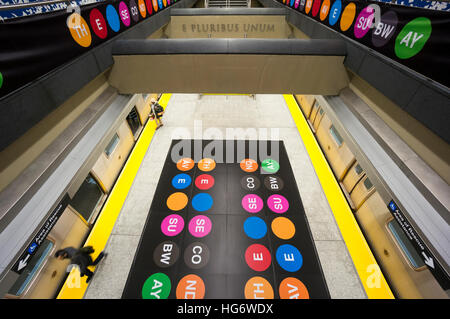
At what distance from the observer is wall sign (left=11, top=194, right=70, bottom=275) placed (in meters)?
1.82

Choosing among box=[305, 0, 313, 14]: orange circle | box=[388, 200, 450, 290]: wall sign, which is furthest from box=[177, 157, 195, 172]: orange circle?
box=[305, 0, 313, 14]: orange circle

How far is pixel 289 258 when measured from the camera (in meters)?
3.21

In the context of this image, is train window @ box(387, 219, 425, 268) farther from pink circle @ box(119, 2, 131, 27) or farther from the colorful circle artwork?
pink circle @ box(119, 2, 131, 27)

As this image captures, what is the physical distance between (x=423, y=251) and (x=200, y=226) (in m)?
3.10

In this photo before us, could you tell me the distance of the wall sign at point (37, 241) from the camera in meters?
1.82

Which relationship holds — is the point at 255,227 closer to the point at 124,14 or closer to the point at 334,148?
the point at 334,148

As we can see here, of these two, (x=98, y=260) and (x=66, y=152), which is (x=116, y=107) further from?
(x=98, y=260)

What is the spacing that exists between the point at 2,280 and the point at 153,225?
200 centimetres

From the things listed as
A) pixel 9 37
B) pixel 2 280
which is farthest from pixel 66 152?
pixel 2 280

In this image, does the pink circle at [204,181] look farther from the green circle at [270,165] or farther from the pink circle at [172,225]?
the green circle at [270,165]

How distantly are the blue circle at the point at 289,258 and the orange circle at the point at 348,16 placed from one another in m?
4.64

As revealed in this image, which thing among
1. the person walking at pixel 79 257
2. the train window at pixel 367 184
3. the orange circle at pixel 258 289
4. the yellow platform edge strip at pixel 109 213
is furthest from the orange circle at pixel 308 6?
the person walking at pixel 79 257

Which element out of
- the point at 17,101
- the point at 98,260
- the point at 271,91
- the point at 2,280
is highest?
the point at 17,101

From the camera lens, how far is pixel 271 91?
4.25m
